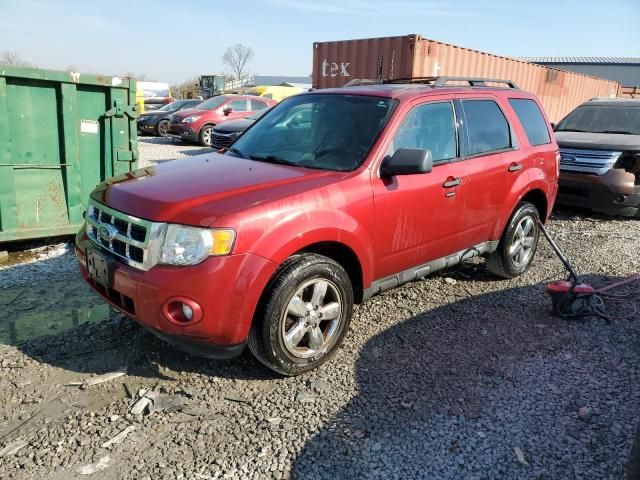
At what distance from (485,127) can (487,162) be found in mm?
338

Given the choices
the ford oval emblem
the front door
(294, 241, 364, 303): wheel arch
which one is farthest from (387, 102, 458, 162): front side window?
the ford oval emblem

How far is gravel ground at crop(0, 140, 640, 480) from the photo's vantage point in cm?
254

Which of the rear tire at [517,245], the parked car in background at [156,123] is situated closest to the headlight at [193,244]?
the rear tire at [517,245]

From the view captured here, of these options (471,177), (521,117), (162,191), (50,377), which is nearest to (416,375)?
(471,177)

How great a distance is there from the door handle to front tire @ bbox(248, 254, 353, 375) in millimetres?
1152

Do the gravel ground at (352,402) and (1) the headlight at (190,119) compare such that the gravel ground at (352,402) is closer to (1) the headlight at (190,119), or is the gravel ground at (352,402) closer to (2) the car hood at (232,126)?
(2) the car hood at (232,126)

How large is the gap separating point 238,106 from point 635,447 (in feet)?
52.0

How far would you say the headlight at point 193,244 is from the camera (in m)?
2.72

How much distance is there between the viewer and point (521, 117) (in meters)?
4.91

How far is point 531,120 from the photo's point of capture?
5.07 meters

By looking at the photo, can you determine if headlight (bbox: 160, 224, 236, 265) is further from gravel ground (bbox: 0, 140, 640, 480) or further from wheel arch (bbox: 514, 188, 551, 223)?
wheel arch (bbox: 514, 188, 551, 223)

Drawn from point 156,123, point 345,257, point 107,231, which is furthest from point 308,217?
point 156,123

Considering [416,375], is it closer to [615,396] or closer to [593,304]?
[615,396]

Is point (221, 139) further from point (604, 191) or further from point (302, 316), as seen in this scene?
point (302, 316)
